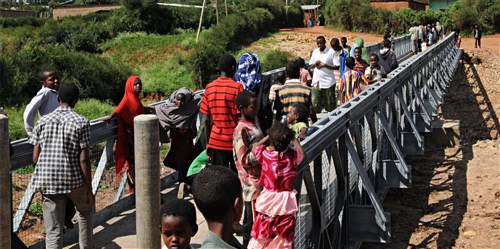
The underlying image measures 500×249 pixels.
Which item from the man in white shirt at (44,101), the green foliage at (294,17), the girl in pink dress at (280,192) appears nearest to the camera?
the girl in pink dress at (280,192)

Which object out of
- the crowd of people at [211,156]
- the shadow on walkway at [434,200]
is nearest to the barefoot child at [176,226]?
the crowd of people at [211,156]

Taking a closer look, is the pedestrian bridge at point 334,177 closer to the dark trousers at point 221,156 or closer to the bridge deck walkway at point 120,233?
the bridge deck walkway at point 120,233

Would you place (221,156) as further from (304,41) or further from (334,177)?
(304,41)

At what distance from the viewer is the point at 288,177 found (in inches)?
167

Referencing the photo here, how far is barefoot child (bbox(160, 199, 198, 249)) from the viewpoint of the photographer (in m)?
2.67

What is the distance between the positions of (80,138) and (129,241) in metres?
1.40

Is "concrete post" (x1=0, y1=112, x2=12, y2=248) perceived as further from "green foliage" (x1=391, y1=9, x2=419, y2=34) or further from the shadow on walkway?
"green foliage" (x1=391, y1=9, x2=419, y2=34)

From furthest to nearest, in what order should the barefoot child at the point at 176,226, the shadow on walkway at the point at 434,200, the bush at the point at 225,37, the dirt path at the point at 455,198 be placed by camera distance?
the bush at the point at 225,37 < the dirt path at the point at 455,198 < the shadow on walkway at the point at 434,200 < the barefoot child at the point at 176,226

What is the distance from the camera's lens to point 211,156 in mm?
5715

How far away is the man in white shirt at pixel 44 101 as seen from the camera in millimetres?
5379

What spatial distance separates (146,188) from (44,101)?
287cm

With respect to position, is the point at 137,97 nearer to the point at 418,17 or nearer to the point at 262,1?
the point at 418,17

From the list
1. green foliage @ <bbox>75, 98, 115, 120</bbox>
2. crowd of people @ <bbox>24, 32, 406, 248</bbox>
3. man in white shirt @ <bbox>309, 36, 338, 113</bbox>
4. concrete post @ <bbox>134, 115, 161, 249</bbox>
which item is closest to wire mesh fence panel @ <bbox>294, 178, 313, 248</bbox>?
crowd of people @ <bbox>24, 32, 406, 248</bbox>

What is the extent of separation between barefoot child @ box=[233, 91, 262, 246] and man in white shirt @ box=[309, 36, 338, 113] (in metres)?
4.91
